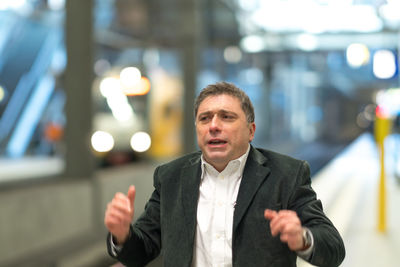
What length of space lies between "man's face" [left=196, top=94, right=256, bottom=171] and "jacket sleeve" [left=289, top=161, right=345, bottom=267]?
235mm

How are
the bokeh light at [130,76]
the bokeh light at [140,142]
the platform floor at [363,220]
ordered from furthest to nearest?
1. the bokeh light at [130,76]
2. the bokeh light at [140,142]
3. the platform floor at [363,220]

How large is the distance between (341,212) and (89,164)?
373 centimetres

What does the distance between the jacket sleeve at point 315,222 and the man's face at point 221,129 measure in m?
0.23

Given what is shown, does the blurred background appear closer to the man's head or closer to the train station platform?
the train station platform

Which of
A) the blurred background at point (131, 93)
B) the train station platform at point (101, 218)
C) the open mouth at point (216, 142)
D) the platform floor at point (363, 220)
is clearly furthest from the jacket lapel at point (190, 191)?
the train station platform at point (101, 218)

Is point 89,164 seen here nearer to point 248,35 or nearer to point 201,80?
point 201,80

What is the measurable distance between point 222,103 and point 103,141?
11.9m

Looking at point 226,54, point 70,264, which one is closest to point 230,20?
point 226,54

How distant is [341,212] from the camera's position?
6.00 m

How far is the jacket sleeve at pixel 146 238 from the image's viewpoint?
1.99 metres

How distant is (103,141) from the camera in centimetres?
1359

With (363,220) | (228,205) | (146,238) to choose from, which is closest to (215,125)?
(228,205)

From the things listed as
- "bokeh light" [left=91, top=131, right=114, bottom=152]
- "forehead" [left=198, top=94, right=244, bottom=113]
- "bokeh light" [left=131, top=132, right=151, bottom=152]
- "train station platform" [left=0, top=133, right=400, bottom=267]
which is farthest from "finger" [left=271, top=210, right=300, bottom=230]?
"bokeh light" [left=131, top=132, right=151, bottom=152]

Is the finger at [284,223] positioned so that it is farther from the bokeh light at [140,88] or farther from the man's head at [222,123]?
the bokeh light at [140,88]
